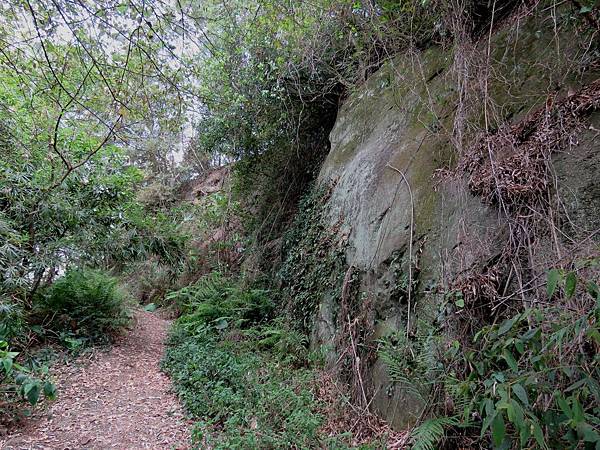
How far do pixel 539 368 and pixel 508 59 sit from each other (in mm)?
3008

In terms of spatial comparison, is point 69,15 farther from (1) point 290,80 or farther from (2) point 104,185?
(1) point 290,80

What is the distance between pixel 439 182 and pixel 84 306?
5607 millimetres

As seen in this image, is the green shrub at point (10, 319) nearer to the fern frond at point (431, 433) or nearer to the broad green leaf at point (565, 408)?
the fern frond at point (431, 433)

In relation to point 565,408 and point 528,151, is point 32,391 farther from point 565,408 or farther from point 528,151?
point 528,151

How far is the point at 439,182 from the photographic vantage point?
3.55 metres

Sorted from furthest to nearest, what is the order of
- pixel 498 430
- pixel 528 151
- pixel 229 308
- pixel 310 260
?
pixel 229 308 < pixel 310 260 < pixel 528 151 < pixel 498 430

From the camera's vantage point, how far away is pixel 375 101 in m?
5.50

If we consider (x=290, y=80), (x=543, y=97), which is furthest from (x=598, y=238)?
(x=290, y=80)

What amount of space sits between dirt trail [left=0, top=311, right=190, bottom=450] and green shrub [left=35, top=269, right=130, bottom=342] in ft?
1.87

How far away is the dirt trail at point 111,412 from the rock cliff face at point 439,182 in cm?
204

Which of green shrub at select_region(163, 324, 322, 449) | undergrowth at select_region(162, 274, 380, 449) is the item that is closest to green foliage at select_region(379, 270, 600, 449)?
undergrowth at select_region(162, 274, 380, 449)

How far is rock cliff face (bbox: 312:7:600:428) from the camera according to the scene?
2598 mm

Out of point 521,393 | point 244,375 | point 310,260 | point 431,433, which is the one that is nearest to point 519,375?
point 521,393

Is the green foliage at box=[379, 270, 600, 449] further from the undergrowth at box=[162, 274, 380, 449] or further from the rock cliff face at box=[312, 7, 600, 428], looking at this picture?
the undergrowth at box=[162, 274, 380, 449]
